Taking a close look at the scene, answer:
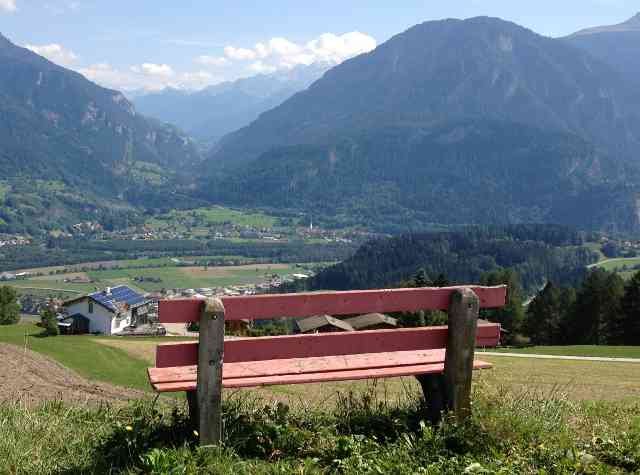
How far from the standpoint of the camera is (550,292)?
50.8 metres

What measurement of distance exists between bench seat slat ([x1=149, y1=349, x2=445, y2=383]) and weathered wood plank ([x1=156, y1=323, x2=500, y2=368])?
10.2 inches

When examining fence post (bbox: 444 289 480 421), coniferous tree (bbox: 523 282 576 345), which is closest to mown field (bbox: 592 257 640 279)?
coniferous tree (bbox: 523 282 576 345)

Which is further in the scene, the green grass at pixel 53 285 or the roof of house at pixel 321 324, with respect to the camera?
the green grass at pixel 53 285

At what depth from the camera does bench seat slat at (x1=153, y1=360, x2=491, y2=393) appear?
4.64 meters

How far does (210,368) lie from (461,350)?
1848 mm

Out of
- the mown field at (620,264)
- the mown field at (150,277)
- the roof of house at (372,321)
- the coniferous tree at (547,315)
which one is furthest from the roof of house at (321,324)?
the mown field at (620,264)

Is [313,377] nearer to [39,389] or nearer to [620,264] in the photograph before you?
[39,389]

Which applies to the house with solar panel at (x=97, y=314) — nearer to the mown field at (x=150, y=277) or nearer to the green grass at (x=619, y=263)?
the mown field at (x=150, y=277)

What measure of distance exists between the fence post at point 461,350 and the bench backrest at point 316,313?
0.07 meters

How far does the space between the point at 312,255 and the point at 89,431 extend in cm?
16977

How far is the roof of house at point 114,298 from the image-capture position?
4778 cm

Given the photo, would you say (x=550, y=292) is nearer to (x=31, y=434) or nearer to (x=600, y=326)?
(x=600, y=326)

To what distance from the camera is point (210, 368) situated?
449cm

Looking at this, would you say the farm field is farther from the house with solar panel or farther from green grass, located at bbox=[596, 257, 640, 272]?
green grass, located at bbox=[596, 257, 640, 272]
